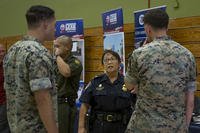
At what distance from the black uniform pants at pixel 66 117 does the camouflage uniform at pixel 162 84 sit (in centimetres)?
157

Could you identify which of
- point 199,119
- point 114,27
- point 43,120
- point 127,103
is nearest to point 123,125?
point 127,103

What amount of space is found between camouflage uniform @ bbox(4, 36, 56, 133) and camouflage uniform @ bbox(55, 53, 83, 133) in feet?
5.38

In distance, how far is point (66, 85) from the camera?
3.80m

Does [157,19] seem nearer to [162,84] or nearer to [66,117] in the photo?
[162,84]

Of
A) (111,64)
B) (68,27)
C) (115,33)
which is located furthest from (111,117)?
(68,27)

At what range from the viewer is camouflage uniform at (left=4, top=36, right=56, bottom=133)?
2.01 meters

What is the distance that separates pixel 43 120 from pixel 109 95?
1095 millimetres

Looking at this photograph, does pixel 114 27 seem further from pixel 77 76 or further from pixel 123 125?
pixel 123 125

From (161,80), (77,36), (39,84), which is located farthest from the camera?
(77,36)

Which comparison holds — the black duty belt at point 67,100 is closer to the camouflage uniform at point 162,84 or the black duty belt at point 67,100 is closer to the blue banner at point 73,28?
the camouflage uniform at point 162,84

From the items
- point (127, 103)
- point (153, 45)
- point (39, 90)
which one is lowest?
point (127, 103)

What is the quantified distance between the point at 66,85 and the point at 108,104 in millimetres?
888

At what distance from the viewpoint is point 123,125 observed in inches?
120

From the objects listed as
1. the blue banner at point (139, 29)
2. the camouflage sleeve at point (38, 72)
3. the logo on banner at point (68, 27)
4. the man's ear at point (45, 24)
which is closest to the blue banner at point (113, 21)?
the blue banner at point (139, 29)
